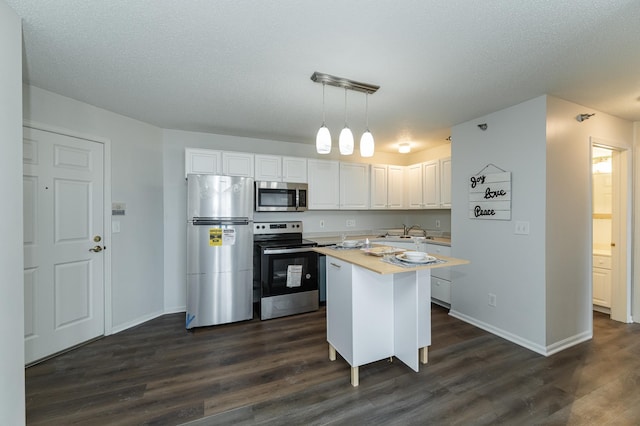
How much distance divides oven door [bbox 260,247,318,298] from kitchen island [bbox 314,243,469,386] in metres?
1.19

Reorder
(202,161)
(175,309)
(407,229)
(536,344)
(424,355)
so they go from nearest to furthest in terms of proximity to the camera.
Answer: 1. (424,355)
2. (536,344)
3. (202,161)
4. (175,309)
5. (407,229)

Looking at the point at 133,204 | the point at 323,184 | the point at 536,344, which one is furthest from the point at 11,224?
the point at 536,344

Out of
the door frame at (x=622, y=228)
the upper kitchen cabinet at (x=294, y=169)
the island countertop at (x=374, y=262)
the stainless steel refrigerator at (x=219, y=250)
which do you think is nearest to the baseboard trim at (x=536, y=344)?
the door frame at (x=622, y=228)

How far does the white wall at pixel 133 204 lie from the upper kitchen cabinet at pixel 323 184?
6.53 feet

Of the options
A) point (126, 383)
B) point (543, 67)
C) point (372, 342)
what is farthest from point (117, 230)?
point (543, 67)

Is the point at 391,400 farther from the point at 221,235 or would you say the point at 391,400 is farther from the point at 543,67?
the point at 543,67

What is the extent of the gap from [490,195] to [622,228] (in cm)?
169

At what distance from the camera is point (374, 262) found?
1912 mm

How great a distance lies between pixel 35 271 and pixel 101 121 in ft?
5.14

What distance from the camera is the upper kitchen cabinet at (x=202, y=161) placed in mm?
3246

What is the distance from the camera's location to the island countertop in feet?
5.67

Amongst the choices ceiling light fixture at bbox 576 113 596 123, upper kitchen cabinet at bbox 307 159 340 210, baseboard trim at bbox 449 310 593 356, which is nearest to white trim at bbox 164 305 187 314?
upper kitchen cabinet at bbox 307 159 340 210

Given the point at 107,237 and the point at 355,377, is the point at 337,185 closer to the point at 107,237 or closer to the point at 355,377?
the point at 355,377

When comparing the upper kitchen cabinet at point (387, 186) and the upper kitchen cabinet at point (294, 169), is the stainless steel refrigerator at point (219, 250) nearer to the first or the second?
the upper kitchen cabinet at point (294, 169)
